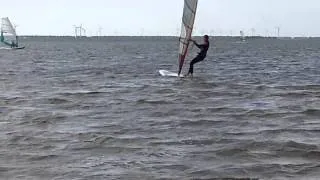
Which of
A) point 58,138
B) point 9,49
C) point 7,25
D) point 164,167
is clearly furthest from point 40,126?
point 9,49

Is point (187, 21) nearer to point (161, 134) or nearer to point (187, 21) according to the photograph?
point (187, 21)

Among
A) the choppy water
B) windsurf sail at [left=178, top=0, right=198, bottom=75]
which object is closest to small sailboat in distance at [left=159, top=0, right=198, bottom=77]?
windsurf sail at [left=178, top=0, right=198, bottom=75]

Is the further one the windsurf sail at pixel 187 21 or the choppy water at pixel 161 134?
the windsurf sail at pixel 187 21

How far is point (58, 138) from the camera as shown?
36.0 feet

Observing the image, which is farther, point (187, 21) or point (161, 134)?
point (187, 21)

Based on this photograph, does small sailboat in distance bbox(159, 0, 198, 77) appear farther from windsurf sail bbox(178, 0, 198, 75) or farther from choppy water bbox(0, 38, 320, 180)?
choppy water bbox(0, 38, 320, 180)

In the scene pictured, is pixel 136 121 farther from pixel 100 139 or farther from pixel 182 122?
pixel 100 139

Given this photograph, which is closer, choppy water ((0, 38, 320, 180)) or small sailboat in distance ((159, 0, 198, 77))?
choppy water ((0, 38, 320, 180))

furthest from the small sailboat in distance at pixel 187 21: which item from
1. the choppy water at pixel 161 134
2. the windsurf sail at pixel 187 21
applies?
the choppy water at pixel 161 134

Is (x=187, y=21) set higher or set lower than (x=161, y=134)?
higher

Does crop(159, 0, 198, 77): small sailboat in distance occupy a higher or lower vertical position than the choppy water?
higher

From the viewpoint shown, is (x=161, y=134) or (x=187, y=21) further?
(x=187, y=21)

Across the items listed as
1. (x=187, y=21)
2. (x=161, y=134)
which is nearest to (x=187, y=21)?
(x=187, y=21)

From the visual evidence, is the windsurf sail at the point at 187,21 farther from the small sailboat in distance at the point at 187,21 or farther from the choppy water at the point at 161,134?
the choppy water at the point at 161,134
